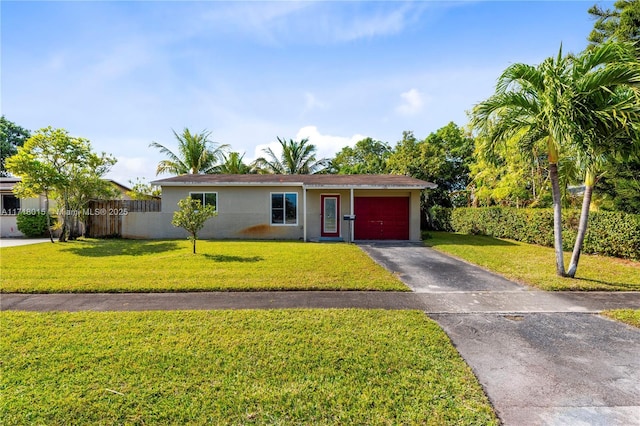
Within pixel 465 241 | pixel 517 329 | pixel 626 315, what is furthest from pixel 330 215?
pixel 626 315

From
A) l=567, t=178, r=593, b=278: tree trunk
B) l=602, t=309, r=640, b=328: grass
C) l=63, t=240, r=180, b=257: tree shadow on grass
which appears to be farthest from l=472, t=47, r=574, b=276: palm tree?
l=63, t=240, r=180, b=257: tree shadow on grass

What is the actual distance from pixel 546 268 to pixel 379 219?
7.54 m

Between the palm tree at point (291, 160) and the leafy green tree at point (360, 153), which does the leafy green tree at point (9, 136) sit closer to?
the palm tree at point (291, 160)

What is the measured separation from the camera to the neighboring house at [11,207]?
1638 cm

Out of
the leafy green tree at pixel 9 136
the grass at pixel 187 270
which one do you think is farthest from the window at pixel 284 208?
the leafy green tree at pixel 9 136

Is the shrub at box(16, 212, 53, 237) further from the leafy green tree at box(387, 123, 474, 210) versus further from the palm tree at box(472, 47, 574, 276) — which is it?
the leafy green tree at box(387, 123, 474, 210)

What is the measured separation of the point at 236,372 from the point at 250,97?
33.3 ft

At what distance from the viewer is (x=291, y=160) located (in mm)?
27000

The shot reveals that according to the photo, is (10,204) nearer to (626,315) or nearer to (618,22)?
(626,315)

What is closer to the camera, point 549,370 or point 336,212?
point 549,370

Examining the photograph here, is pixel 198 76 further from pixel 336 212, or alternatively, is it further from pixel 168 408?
pixel 168 408

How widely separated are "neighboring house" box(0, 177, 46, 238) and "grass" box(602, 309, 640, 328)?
23.1 metres

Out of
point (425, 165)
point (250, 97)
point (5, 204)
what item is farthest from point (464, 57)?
point (5, 204)

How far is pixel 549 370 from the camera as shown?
9.96 feet
